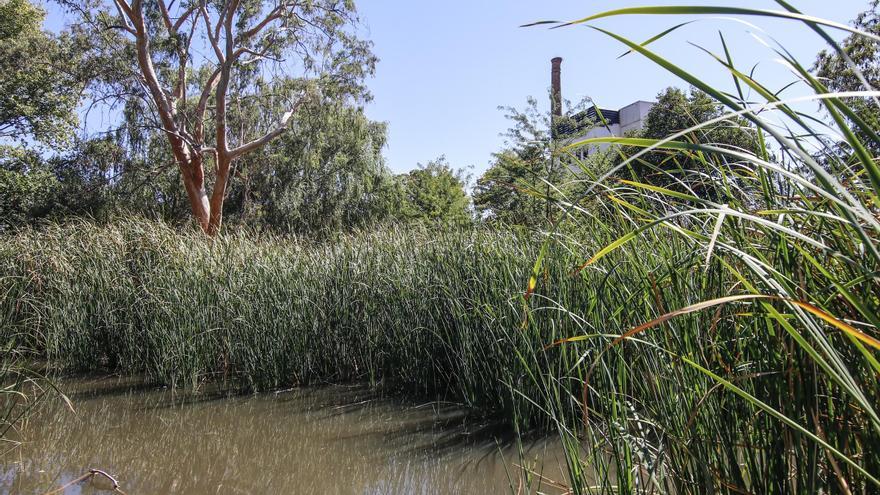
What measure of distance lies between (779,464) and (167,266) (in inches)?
234

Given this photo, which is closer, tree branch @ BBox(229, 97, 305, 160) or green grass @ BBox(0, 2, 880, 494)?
green grass @ BBox(0, 2, 880, 494)

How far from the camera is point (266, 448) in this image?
3.97 m

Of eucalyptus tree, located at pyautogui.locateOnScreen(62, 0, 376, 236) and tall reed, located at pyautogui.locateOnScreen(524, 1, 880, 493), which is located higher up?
eucalyptus tree, located at pyautogui.locateOnScreen(62, 0, 376, 236)

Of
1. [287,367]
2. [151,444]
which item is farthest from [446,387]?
[151,444]

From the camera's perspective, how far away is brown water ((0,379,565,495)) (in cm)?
333

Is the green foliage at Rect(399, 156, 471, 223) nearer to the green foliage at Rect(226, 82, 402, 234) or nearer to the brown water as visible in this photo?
the green foliage at Rect(226, 82, 402, 234)

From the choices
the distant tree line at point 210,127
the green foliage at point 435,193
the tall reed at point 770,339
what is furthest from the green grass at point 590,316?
the green foliage at point 435,193

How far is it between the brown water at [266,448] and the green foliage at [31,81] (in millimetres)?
15021

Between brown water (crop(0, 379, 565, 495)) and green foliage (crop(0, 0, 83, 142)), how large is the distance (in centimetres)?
1502

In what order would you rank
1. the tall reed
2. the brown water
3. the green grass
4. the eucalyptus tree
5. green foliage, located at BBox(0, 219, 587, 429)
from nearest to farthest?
the tall reed, the green grass, the brown water, green foliage, located at BBox(0, 219, 587, 429), the eucalyptus tree

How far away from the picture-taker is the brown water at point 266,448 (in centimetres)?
333

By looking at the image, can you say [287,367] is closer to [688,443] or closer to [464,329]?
[464,329]

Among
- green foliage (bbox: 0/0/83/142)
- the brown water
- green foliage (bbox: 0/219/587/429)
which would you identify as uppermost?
green foliage (bbox: 0/0/83/142)

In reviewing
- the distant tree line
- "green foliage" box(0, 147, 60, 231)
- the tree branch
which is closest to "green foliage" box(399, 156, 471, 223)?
the distant tree line
